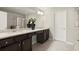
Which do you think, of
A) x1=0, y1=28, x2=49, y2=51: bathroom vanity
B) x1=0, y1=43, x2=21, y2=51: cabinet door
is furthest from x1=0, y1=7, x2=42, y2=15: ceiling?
x1=0, y1=43, x2=21, y2=51: cabinet door

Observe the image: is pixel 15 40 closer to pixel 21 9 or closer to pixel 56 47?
pixel 21 9

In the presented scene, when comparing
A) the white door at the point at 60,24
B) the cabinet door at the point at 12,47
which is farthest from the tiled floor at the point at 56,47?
the cabinet door at the point at 12,47

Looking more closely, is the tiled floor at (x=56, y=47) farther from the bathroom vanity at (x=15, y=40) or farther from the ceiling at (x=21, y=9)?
the ceiling at (x=21, y=9)

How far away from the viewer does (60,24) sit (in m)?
1.29

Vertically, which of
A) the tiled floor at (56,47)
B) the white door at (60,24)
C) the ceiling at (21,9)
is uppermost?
the ceiling at (21,9)

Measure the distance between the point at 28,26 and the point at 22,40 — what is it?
237mm

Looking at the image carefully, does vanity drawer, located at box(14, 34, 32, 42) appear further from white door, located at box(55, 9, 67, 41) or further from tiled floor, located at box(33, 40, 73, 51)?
white door, located at box(55, 9, 67, 41)

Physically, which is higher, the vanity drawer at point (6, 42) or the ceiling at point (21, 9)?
the ceiling at point (21, 9)

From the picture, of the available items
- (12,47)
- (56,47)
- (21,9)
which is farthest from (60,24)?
(12,47)

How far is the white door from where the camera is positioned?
1.29m

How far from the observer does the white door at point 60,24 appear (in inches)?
50.8
